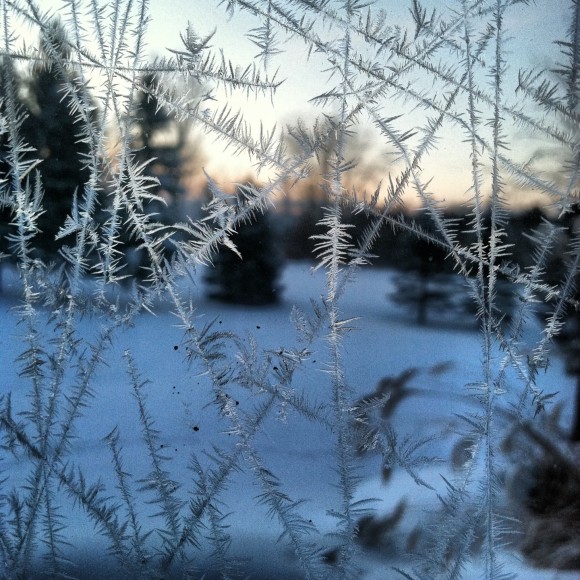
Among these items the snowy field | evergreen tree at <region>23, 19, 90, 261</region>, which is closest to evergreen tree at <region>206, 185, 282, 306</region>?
the snowy field

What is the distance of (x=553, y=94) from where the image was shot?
0.68 meters

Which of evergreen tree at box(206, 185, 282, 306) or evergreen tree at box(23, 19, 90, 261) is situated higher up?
evergreen tree at box(23, 19, 90, 261)

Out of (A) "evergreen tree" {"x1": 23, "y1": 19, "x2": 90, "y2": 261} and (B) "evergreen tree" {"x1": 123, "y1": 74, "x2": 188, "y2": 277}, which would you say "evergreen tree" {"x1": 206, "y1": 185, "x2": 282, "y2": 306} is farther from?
(A) "evergreen tree" {"x1": 23, "y1": 19, "x2": 90, "y2": 261}

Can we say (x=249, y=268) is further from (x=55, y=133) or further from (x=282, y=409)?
(x=55, y=133)

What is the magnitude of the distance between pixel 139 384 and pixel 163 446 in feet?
0.26

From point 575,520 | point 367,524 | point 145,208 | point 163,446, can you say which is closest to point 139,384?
point 163,446

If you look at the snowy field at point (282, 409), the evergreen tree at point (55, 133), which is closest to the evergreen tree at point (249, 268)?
the snowy field at point (282, 409)

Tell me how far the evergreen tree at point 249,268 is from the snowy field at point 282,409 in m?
0.01

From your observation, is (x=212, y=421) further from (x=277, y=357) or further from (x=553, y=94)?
(x=553, y=94)

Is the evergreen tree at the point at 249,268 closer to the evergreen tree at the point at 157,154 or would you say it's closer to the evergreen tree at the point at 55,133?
the evergreen tree at the point at 157,154

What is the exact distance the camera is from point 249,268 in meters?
0.70

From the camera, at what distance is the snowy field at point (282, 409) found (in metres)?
0.70

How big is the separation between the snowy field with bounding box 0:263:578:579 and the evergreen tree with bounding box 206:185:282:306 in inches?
0.5

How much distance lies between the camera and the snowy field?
70cm
